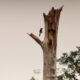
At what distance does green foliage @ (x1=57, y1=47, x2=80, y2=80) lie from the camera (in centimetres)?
440

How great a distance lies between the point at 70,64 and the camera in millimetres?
4473

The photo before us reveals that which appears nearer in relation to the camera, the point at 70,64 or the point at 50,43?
the point at 50,43

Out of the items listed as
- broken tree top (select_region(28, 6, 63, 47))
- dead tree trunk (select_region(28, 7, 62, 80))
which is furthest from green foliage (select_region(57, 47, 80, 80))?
broken tree top (select_region(28, 6, 63, 47))

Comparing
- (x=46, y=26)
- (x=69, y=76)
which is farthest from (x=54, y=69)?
(x=69, y=76)

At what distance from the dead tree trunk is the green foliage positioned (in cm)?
95

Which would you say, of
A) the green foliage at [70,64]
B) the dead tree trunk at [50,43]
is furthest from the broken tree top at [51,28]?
the green foliage at [70,64]

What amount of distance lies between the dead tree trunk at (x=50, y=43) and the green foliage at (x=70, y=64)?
954mm

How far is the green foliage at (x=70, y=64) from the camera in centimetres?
440

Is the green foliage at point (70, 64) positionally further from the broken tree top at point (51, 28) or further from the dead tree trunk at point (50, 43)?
the broken tree top at point (51, 28)

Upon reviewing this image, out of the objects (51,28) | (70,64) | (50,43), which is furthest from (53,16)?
(70,64)

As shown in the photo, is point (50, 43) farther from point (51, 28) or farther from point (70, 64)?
point (70, 64)

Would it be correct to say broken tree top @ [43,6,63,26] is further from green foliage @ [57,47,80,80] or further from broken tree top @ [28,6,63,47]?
green foliage @ [57,47,80,80]

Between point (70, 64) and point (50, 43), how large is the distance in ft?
3.73

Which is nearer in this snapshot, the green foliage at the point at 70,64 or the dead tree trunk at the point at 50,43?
the dead tree trunk at the point at 50,43
